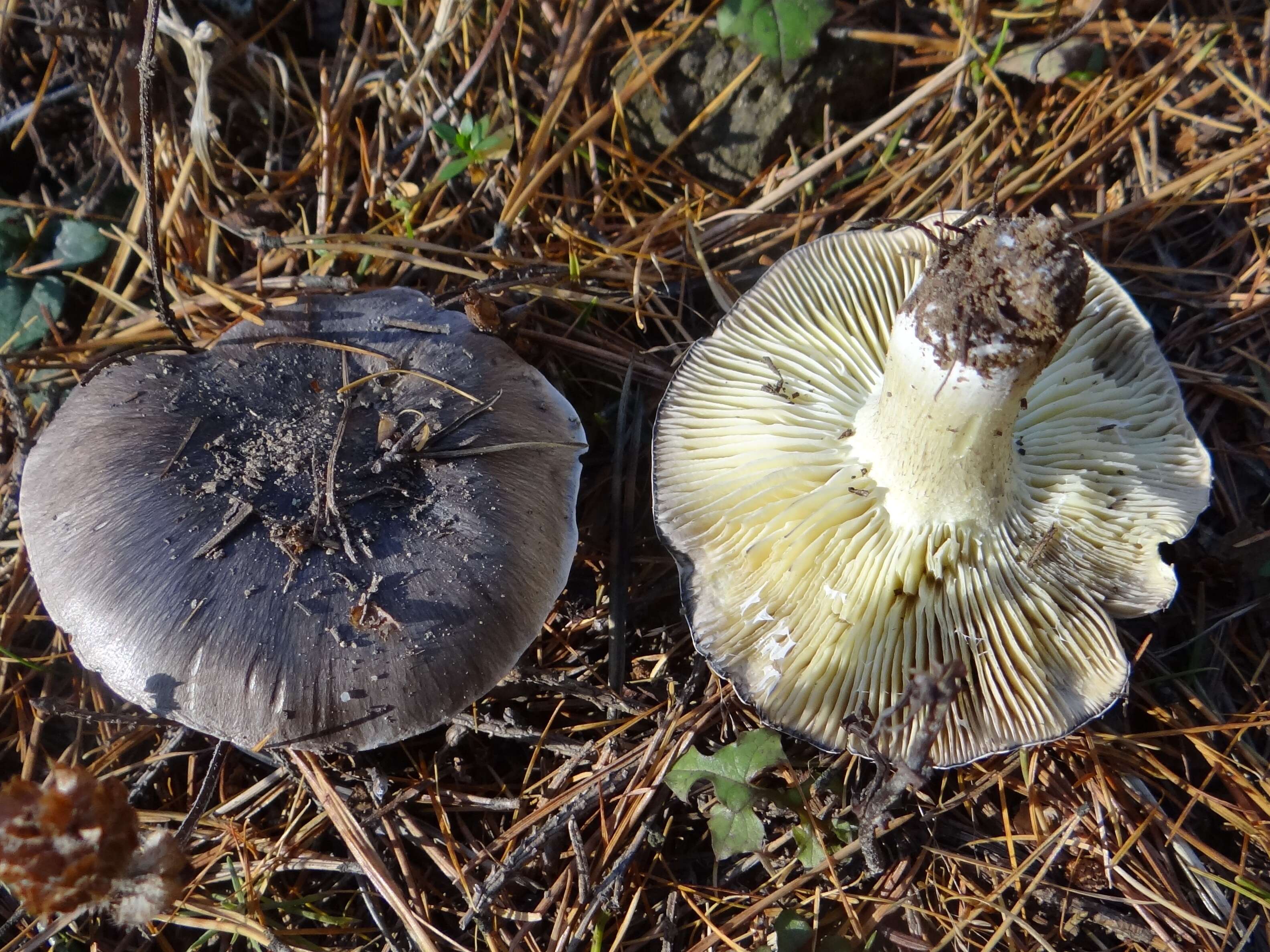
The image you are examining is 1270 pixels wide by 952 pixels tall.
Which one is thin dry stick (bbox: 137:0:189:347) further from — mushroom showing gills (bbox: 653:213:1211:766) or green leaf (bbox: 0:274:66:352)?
mushroom showing gills (bbox: 653:213:1211:766)

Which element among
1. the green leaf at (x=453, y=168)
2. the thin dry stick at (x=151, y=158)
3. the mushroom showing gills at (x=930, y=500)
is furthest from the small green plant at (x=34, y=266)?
the mushroom showing gills at (x=930, y=500)

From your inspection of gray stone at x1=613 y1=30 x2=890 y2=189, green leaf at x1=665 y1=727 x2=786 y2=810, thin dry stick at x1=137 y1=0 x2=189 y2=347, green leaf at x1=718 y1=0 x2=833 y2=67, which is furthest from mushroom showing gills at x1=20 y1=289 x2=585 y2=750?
green leaf at x1=718 y1=0 x2=833 y2=67

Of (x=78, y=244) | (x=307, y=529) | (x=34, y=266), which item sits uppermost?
(x=307, y=529)

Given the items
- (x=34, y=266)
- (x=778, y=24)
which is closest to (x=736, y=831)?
(x=778, y=24)

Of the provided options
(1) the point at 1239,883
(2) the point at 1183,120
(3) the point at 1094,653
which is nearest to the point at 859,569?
(3) the point at 1094,653

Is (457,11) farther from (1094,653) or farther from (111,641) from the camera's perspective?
(1094,653)

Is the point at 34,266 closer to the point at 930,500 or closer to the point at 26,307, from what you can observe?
the point at 26,307
